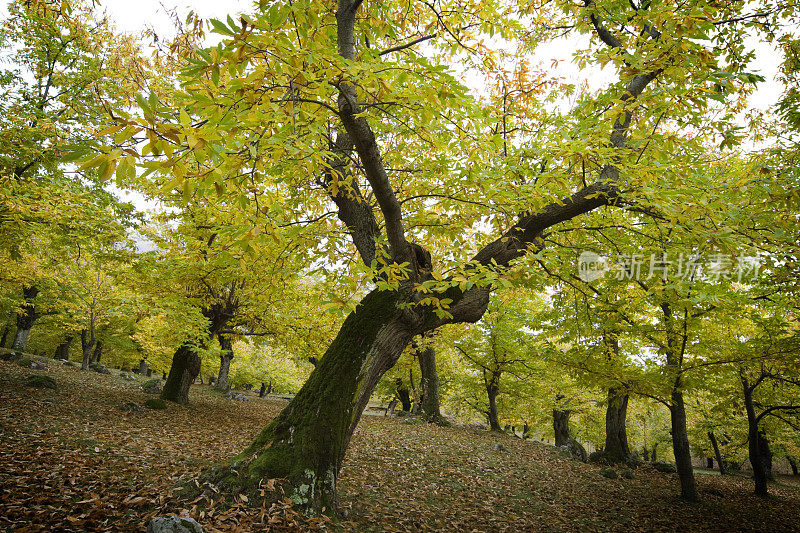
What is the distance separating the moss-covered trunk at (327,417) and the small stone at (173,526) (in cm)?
88

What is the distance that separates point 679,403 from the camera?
841 centimetres

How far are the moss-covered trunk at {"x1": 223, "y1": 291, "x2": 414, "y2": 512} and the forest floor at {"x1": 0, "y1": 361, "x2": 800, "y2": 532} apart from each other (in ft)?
1.12

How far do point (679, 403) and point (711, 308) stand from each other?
2.76 metres

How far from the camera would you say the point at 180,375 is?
10984mm

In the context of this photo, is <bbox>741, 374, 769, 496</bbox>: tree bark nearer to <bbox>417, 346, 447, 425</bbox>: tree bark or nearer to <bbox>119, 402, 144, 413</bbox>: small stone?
<bbox>417, 346, 447, 425</bbox>: tree bark

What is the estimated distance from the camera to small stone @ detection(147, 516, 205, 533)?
2891 millimetres

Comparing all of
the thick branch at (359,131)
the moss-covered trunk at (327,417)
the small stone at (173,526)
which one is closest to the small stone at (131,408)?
the moss-covered trunk at (327,417)

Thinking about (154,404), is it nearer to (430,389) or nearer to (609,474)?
(430,389)

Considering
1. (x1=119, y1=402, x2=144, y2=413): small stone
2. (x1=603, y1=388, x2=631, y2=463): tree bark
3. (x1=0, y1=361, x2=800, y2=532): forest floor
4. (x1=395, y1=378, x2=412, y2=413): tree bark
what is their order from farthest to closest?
(x1=395, y1=378, x2=412, y2=413): tree bark → (x1=603, y1=388, x2=631, y2=463): tree bark → (x1=119, y1=402, x2=144, y2=413): small stone → (x1=0, y1=361, x2=800, y2=532): forest floor

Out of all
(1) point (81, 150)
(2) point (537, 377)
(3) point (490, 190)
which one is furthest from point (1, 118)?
(2) point (537, 377)

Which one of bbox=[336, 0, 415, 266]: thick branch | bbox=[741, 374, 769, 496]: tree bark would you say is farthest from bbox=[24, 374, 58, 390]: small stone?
bbox=[741, 374, 769, 496]: tree bark

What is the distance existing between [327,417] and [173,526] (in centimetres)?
176

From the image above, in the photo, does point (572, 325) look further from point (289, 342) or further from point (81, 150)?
point (81, 150)

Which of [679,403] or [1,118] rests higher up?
[1,118]
